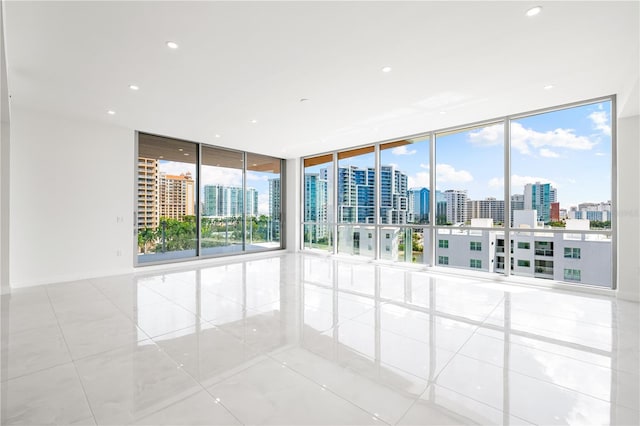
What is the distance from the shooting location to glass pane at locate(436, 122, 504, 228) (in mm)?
5539

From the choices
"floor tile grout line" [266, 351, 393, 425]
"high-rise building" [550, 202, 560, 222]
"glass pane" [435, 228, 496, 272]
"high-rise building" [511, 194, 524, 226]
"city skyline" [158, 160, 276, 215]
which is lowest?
"floor tile grout line" [266, 351, 393, 425]

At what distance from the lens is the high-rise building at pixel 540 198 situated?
4988 millimetres

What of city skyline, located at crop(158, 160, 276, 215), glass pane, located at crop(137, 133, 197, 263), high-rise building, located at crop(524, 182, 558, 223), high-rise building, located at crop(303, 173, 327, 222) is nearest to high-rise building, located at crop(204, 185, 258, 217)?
city skyline, located at crop(158, 160, 276, 215)

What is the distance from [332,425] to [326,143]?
20.7 ft

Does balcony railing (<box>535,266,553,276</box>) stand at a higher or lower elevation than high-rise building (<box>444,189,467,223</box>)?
lower

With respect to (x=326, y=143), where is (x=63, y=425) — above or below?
below

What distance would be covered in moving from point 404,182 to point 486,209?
1.88 m

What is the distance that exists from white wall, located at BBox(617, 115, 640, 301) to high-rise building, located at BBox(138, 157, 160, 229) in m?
8.47

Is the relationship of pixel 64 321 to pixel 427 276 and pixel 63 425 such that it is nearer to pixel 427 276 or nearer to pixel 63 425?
pixel 63 425

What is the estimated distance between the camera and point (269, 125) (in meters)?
5.72

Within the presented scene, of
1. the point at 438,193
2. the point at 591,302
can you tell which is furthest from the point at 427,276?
the point at 591,302

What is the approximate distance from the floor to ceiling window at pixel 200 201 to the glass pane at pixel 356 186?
2312 mm

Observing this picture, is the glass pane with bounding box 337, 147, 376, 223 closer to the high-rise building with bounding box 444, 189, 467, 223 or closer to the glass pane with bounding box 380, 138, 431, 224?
the glass pane with bounding box 380, 138, 431, 224

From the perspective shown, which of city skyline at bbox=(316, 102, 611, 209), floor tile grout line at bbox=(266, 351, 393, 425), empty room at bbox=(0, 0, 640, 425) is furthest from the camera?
city skyline at bbox=(316, 102, 611, 209)
